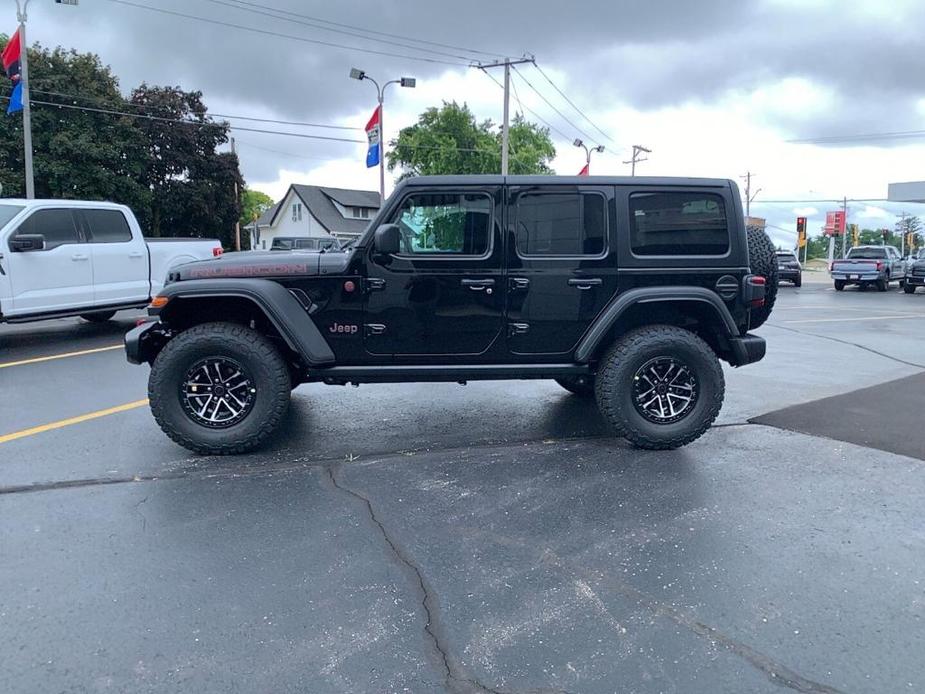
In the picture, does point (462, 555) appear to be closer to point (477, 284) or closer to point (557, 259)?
point (477, 284)

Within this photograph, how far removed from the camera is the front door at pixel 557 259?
5.27m

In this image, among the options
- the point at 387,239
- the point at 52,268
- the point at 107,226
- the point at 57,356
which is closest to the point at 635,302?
the point at 387,239

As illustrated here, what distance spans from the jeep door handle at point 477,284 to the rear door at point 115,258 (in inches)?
291

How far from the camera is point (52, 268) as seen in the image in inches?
382

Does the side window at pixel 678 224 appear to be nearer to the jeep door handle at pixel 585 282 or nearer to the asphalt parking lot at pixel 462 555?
the jeep door handle at pixel 585 282

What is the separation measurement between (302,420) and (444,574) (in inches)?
125

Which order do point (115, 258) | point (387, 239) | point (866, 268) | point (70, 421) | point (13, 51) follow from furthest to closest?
1. point (866, 268)
2. point (13, 51)
3. point (115, 258)
4. point (70, 421)
5. point (387, 239)

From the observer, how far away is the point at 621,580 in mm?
3363

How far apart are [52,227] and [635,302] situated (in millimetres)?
8480

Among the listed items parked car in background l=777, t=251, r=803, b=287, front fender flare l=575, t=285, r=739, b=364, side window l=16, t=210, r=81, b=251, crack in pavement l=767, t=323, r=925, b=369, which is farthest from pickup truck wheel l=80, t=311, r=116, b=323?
parked car in background l=777, t=251, r=803, b=287

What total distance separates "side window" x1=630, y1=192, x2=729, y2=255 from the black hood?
219 centimetres

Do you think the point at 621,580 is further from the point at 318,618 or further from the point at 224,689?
the point at 224,689

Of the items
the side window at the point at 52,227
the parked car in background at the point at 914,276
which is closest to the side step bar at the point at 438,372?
the side window at the point at 52,227

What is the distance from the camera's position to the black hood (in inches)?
201
